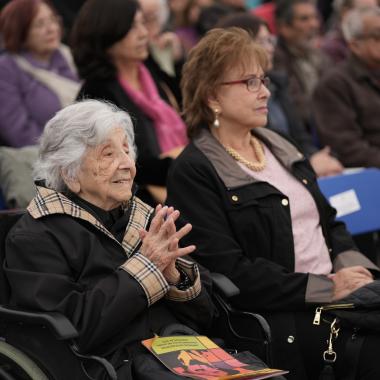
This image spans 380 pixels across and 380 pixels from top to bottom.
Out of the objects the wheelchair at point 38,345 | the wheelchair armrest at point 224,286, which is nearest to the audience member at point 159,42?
the wheelchair armrest at point 224,286

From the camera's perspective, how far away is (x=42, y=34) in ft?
20.7

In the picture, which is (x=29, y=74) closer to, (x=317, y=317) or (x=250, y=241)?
(x=250, y=241)

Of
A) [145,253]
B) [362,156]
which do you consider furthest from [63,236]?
[362,156]

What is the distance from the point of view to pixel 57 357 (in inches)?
139

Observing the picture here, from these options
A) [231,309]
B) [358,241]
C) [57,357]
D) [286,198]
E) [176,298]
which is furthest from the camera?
[358,241]

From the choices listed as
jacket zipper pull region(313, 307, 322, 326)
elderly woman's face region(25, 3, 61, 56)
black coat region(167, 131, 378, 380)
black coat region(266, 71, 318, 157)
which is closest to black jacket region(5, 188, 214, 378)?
black coat region(167, 131, 378, 380)

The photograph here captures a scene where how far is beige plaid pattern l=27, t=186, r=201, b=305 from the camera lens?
358cm

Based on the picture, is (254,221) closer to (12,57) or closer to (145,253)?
(145,253)

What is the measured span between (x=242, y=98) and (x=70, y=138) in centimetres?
100

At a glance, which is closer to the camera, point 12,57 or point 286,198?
point 286,198

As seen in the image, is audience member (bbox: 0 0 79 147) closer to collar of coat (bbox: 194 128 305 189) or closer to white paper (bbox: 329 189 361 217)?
collar of coat (bbox: 194 128 305 189)

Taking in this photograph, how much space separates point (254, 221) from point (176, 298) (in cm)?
67

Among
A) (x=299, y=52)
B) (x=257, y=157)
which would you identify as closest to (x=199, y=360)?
(x=257, y=157)

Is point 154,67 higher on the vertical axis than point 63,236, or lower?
lower
